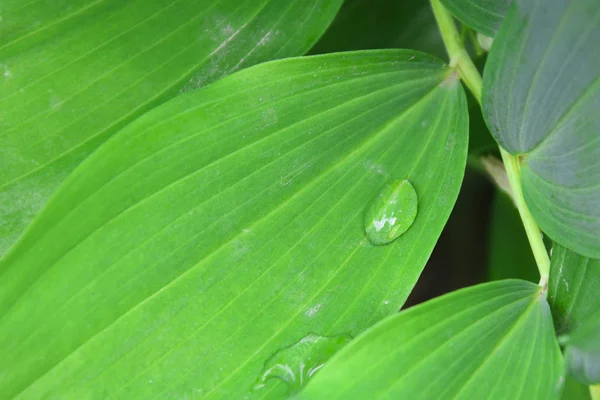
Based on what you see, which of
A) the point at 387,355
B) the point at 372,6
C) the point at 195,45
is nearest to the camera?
the point at 387,355

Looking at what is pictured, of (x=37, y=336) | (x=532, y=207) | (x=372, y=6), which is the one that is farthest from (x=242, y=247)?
(x=372, y=6)

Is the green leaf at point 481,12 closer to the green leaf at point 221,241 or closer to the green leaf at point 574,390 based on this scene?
the green leaf at point 221,241

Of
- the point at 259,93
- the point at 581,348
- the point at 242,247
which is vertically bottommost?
the point at 581,348

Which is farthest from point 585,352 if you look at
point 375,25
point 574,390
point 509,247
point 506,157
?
point 375,25

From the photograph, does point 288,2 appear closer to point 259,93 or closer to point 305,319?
point 259,93

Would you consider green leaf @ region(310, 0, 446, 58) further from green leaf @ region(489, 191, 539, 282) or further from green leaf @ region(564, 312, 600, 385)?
green leaf @ region(564, 312, 600, 385)

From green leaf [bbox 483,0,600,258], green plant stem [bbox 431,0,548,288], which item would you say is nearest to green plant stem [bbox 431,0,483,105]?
green plant stem [bbox 431,0,548,288]

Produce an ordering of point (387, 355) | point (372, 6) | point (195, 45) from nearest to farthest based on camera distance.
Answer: point (387, 355) → point (195, 45) → point (372, 6)
